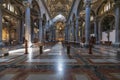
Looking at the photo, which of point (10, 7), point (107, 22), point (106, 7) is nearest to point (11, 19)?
point (10, 7)

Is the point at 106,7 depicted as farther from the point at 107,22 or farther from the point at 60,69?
the point at 60,69

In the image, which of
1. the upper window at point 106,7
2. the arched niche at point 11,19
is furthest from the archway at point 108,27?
the arched niche at point 11,19

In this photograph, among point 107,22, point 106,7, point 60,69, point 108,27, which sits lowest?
point 60,69

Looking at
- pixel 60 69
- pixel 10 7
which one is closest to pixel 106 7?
pixel 10 7

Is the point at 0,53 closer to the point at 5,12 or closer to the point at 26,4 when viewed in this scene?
the point at 26,4

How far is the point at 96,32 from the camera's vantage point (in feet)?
139

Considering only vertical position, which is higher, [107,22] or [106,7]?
[106,7]

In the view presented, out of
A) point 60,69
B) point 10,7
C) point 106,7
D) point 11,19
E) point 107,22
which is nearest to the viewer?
point 60,69

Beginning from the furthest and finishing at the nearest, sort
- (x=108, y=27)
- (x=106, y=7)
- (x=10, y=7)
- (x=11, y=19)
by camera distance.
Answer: (x=11, y=19)
(x=108, y=27)
(x=106, y=7)
(x=10, y=7)

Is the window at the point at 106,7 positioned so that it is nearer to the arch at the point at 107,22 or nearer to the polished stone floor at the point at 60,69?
the arch at the point at 107,22

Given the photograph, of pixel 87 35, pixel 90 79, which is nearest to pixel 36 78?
pixel 90 79

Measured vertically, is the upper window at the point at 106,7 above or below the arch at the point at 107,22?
above

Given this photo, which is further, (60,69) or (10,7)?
(10,7)

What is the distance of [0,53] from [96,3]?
31.9 m
